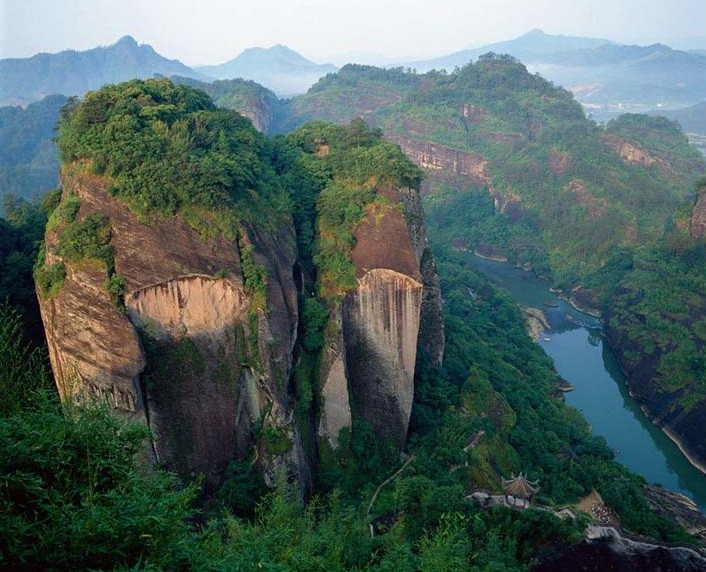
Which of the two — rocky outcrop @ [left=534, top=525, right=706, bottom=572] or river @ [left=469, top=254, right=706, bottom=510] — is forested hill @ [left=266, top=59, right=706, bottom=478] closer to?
river @ [left=469, top=254, right=706, bottom=510]

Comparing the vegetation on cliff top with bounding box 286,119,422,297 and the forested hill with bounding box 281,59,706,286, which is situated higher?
the vegetation on cliff top with bounding box 286,119,422,297

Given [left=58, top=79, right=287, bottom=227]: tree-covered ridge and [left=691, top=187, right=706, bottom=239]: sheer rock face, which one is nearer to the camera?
[left=58, top=79, right=287, bottom=227]: tree-covered ridge

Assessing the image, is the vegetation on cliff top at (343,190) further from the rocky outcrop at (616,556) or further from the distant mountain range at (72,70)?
the distant mountain range at (72,70)

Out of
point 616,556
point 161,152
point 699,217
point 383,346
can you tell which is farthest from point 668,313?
point 161,152

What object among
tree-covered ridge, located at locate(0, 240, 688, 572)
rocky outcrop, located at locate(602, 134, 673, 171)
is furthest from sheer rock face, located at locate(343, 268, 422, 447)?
rocky outcrop, located at locate(602, 134, 673, 171)

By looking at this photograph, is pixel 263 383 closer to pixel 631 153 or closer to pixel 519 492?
pixel 519 492

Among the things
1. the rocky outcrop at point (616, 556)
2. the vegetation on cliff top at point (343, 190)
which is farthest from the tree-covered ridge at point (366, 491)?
the vegetation on cliff top at point (343, 190)
